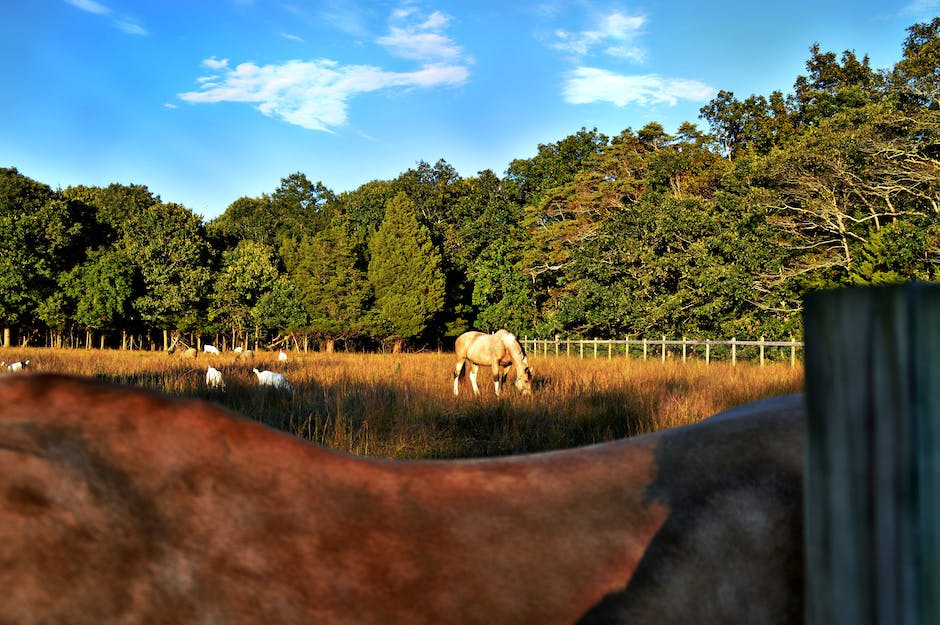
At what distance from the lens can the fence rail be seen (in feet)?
74.9

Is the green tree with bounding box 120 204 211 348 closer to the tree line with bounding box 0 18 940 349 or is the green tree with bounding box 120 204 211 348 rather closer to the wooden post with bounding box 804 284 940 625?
the tree line with bounding box 0 18 940 349

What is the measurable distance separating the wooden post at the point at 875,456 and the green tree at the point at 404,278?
147 feet

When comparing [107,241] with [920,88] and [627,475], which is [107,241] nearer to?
[920,88]

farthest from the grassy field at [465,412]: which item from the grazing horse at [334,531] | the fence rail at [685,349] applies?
the fence rail at [685,349]

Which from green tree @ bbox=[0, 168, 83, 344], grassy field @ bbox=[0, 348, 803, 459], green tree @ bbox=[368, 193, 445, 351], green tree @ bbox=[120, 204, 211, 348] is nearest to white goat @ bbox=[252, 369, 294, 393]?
grassy field @ bbox=[0, 348, 803, 459]

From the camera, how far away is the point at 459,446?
22.8 ft

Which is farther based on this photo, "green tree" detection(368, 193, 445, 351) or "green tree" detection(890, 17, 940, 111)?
"green tree" detection(368, 193, 445, 351)

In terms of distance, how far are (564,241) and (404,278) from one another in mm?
11576

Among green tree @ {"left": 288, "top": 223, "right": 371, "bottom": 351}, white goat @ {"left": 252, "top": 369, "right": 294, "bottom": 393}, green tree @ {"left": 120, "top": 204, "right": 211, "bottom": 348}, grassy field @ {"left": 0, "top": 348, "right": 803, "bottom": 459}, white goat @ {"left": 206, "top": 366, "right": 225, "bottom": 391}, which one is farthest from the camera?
green tree @ {"left": 288, "top": 223, "right": 371, "bottom": 351}

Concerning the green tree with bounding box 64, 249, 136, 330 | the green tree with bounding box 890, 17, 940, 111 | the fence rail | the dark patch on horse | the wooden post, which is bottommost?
the fence rail

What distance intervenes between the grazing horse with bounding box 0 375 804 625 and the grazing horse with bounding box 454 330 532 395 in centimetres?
1243

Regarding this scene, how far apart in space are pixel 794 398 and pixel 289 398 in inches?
373

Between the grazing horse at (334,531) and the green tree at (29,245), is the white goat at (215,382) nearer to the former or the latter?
the grazing horse at (334,531)

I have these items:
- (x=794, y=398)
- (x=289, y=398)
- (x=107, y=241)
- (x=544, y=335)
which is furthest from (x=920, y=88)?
(x=107, y=241)
